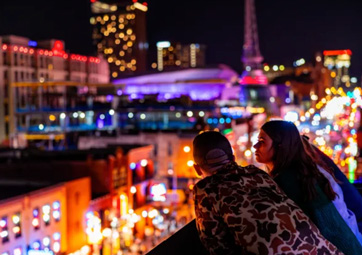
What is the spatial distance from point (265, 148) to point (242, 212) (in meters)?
0.97

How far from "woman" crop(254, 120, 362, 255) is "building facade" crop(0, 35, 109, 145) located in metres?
49.5

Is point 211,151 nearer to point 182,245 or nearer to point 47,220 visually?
point 182,245

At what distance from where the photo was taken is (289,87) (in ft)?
275

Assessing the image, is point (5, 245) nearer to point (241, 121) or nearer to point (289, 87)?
point (241, 121)

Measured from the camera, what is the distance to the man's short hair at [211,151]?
259cm

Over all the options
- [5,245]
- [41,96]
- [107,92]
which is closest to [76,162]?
[5,245]

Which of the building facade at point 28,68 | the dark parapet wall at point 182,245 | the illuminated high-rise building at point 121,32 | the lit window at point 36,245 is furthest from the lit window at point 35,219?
Result: the illuminated high-rise building at point 121,32

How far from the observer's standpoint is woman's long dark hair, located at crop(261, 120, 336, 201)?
10.1 feet

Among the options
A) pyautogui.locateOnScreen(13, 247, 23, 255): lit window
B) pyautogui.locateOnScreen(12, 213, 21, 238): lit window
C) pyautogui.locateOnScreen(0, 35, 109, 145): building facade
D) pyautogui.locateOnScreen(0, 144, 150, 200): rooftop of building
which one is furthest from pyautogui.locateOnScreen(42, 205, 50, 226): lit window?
pyautogui.locateOnScreen(0, 35, 109, 145): building facade

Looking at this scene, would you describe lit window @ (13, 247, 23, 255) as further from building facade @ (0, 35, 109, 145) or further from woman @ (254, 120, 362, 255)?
building facade @ (0, 35, 109, 145)

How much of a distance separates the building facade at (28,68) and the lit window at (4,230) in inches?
1466

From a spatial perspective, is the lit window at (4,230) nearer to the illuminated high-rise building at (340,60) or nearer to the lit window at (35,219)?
the lit window at (35,219)

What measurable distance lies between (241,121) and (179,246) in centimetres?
3924

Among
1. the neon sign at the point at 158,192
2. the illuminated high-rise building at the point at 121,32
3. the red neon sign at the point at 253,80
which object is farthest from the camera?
the illuminated high-rise building at the point at 121,32
